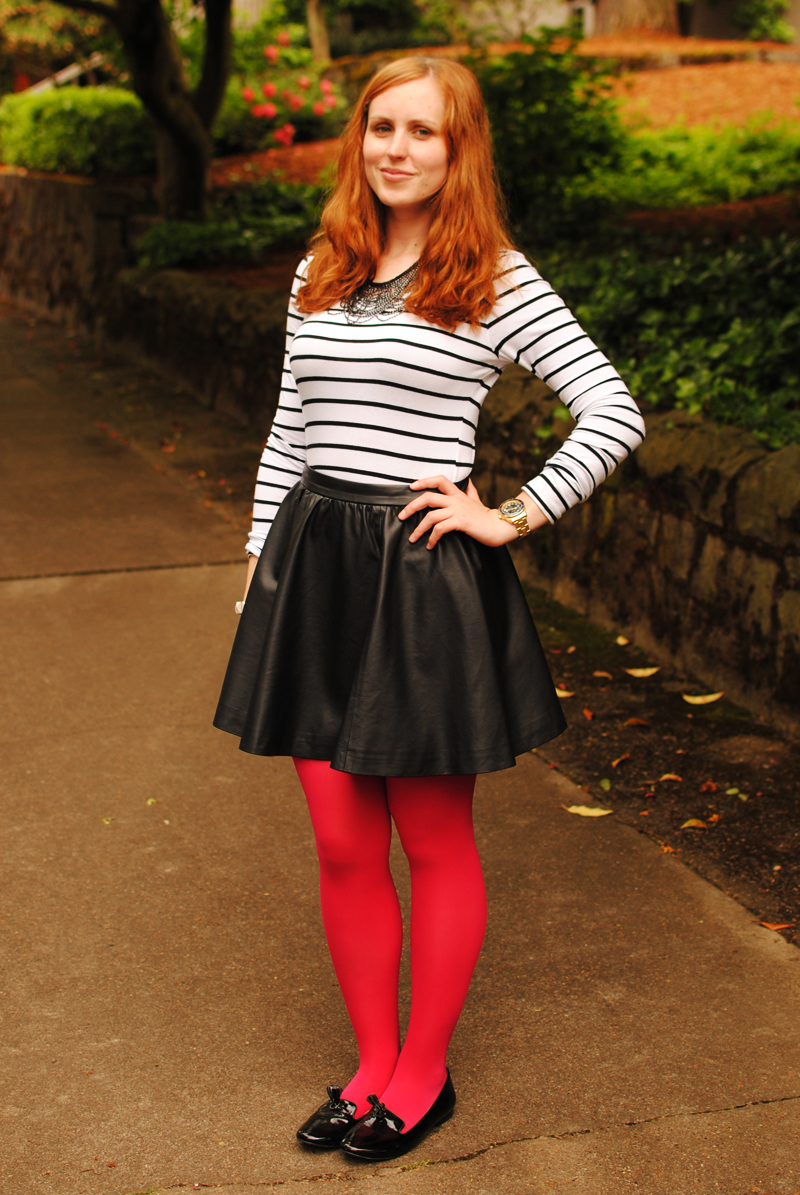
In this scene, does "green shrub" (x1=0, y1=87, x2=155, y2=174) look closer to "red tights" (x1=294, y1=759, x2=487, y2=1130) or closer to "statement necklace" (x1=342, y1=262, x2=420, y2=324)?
"statement necklace" (x1=342, y1=262, x2=420, y2=324)

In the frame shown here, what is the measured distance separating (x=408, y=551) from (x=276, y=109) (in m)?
15.4

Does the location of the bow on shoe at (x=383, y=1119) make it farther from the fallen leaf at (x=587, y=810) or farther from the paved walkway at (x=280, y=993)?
the fallen leaf at (x=587, y=810)

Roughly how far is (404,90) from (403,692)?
1052 millimetres

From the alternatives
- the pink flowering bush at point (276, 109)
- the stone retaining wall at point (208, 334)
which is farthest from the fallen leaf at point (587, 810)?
the pink flowering bush at point (276, 109)

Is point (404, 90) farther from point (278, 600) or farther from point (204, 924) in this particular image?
point (204, 924)

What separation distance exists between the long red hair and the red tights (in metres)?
0.85

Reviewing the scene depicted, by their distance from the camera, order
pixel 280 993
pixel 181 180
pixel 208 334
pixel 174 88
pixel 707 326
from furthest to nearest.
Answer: pixel 181 180, pixel 174 88, pixel 208 334, pixel 707 326, pixel 280 993

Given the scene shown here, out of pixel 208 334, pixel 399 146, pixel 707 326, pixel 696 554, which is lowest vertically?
pixel 696 554

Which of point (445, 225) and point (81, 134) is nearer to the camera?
point (445, 225)

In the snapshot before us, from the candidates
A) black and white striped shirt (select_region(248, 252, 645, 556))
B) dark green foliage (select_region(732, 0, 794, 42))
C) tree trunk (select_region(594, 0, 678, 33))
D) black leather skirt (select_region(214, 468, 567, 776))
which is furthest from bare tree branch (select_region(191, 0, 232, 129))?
dark green foliage (select_region(732, 0, 794, 42))

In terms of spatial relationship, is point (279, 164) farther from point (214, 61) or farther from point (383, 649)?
point (383, 649)

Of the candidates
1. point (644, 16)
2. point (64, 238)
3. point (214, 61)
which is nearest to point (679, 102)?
point (644, 16)

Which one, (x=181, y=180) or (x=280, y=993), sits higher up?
(x=181, y=180)

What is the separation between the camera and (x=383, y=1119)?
235cm
